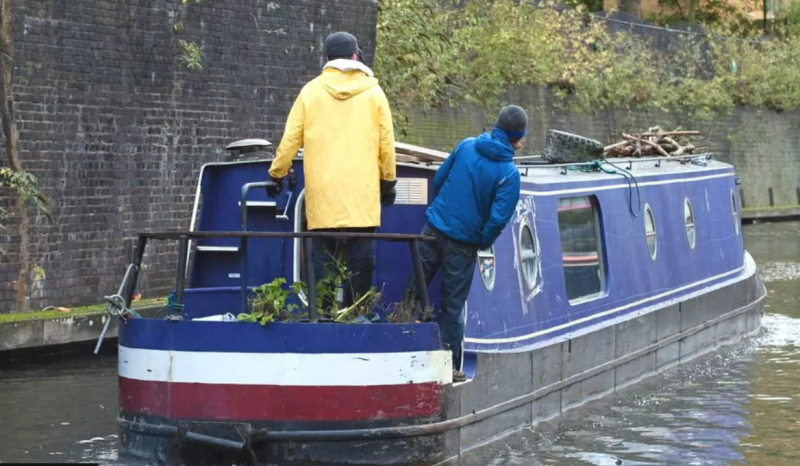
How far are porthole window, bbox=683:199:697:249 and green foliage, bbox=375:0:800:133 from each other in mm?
7491

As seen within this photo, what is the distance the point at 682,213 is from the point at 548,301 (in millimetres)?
3595

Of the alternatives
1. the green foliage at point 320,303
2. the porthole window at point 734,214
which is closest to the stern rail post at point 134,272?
the green foliage at point 320,303

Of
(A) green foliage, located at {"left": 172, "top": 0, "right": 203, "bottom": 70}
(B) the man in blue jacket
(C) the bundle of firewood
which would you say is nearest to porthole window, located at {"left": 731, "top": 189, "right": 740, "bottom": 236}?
(C) the bundle of firewood

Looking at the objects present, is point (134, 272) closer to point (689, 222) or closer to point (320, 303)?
point (320, 303)

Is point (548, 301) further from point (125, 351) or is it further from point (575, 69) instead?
point (575, 69)

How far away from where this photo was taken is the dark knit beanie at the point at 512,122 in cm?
845

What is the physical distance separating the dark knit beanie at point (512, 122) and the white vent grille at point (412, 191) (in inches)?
26.2

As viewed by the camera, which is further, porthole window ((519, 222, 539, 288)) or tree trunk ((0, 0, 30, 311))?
tree trunk ((0, 0, 30, 311))

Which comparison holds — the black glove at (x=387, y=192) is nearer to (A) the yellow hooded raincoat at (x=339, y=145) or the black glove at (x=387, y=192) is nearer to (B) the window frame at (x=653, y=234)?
(A) the yellow hooded raincoat at (x=339, y=145)

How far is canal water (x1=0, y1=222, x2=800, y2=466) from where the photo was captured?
897cm

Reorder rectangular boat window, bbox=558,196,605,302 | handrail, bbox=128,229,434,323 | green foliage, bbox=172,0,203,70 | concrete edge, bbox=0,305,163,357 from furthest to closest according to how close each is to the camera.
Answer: green foliage, bbox=172,0,203,70, concrete edge, bbox=0,305,163,357, rectangular boat window, bbox=558,196,605,302, handrail, bbox=128,229,434,323

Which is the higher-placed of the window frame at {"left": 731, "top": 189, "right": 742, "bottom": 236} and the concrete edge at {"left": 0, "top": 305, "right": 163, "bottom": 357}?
the window frame at {"left": 731, "top": 189, "right": 742, "bottom": 236}

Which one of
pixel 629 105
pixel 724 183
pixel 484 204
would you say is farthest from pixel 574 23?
pixel 484 204

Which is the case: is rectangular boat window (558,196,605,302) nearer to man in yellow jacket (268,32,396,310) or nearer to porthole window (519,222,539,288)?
porthole window (519,222,539,288)
